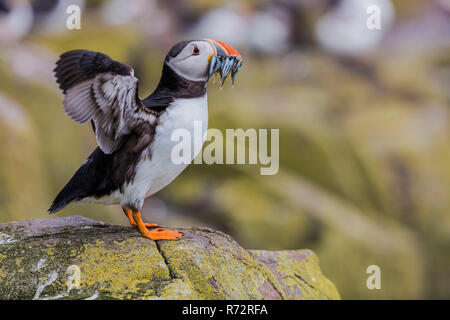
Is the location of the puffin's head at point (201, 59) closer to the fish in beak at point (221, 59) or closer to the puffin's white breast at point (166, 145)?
the fish in beak at point (221, 59)

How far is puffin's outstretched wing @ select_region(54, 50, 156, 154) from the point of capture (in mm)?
3082

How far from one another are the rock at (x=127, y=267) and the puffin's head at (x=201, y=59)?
3.44 ft

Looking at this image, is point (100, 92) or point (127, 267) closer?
point (100, 92)

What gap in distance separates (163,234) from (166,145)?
603 mm

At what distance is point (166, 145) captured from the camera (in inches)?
138

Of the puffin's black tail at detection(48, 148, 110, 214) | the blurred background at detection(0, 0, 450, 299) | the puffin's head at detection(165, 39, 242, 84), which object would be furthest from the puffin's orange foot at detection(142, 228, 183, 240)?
the blurred background at detection(0, 0, 450, 299)

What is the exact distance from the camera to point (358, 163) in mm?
9703

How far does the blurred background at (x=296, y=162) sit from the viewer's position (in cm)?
765

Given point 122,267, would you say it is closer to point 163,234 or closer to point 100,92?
point 163,234

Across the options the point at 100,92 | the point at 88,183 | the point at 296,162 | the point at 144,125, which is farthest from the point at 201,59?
the point at 296,162

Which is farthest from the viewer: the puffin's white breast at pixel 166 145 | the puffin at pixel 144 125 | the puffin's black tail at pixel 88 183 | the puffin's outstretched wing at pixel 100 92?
the puffin's black tail at pixel 88 183

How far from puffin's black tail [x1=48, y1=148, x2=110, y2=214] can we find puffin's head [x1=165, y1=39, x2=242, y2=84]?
0.72 m

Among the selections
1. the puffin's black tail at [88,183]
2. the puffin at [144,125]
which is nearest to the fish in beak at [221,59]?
the puffin at [144,125]
